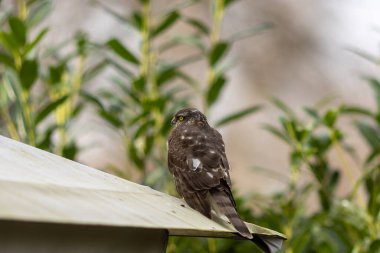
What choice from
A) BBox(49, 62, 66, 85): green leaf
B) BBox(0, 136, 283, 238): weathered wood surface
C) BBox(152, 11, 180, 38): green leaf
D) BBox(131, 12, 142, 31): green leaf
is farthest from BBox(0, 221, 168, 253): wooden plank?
BBox(131, 12, 142, 31): green leaf

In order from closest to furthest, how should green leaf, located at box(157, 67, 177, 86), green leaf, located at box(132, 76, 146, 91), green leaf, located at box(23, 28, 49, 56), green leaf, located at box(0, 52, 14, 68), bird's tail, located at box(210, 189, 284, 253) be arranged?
bird's tail, located at box(210, 189, 284, 253)
green leaf, located at box(23, 28, 49, 56)
green leaf, located at box(0, 52, 14, 68)
green leaf, located at box(132, 76, 146, 91)
green leaf, located at box(157, 67, 177, 86)

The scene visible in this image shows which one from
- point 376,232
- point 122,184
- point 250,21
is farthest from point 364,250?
point 250,21

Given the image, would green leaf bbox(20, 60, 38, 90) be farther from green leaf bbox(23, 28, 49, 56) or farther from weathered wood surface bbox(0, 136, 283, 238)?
weathered wood surface bbox(0, 136, 283, 238)

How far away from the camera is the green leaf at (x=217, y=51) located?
314cm

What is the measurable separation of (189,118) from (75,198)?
1360 millimetres

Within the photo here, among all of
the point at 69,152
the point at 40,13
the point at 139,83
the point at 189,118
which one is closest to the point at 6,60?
the point at 40,13

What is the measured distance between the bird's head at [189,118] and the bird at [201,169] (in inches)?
1.0

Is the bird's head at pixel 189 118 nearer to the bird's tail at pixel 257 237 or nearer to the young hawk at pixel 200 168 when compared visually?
the young hawk at pixel 200 168

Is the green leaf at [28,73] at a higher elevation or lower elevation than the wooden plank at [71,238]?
lower

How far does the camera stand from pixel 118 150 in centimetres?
603

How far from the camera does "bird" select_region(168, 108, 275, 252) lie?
6.30 feet

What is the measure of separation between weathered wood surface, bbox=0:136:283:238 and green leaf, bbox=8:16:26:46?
1381 millimetres

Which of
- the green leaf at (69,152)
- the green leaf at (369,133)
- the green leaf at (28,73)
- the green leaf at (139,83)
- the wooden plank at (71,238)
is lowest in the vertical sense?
the green leaf at (69,152)

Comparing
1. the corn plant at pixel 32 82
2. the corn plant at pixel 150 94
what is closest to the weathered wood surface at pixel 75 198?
the corn plant at pixel 32 82
